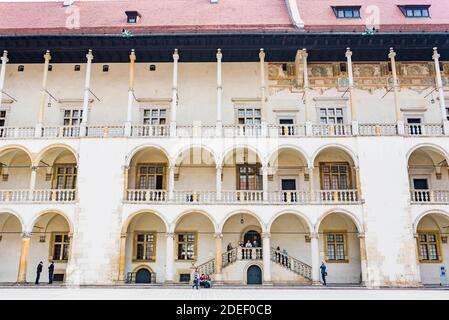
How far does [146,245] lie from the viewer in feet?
68.8

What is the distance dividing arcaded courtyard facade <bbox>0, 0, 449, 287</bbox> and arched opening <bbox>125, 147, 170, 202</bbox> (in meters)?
0.07

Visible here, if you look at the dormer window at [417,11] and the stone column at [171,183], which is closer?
the stone column at [171,183]

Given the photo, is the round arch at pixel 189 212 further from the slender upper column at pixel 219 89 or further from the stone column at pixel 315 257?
the stone column at pixel 315 257

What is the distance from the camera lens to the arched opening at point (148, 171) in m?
21.4

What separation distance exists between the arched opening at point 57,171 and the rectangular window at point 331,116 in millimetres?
12936

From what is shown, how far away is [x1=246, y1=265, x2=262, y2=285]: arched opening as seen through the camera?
1917 cm

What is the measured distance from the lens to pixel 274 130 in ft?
66.7

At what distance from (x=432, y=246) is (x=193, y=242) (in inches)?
461


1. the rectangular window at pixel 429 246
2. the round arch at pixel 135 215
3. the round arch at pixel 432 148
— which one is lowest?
the rectangular window at pixel 429 246

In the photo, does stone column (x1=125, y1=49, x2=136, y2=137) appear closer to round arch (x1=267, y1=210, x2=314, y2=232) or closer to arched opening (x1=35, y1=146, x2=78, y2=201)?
arched opening (x1=35, y1=146, x2=78, y2=201)

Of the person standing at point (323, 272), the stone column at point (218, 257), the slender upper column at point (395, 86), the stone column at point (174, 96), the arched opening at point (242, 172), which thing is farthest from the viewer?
the arched opening at point (242, 172)

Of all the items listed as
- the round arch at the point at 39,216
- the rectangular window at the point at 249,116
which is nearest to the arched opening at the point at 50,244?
the round arch at the point at 39,216

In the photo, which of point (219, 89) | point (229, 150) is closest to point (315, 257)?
point (229, 150)
